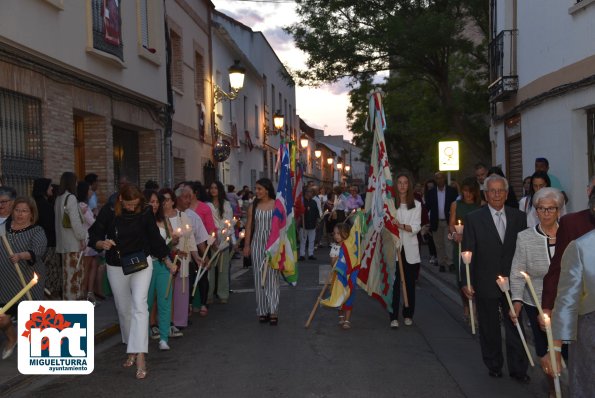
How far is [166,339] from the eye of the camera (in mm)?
7832

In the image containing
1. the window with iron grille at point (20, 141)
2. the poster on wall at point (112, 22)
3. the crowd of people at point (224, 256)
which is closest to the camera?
the crowd of people at point (224, 256)

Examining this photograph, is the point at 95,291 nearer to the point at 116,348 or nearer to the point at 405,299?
the point at 116,348

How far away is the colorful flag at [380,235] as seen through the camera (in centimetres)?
891

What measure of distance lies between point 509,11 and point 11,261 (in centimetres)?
1316

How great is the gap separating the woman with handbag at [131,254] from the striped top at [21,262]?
78cm

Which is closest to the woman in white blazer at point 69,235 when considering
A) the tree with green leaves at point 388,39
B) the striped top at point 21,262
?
the striped top at point 21,262

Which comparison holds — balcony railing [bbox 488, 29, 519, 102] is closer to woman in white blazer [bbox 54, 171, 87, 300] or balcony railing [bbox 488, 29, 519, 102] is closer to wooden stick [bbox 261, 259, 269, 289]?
wooden stick [bbox 261, 259, 269, 289]

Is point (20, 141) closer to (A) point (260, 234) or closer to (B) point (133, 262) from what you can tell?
(A) point (260, 234)

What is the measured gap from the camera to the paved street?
609 centimetres

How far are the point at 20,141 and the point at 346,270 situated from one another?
5417mm

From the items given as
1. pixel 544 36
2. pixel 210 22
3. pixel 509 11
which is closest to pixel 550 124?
pixel 544 36

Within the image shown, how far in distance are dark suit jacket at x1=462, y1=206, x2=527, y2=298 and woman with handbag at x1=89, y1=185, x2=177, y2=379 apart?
2.83 m

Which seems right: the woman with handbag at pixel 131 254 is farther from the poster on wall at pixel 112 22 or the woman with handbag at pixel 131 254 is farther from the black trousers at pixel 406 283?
the poster on wall at pixel 112 22

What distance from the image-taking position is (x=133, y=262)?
6656 millimetres
